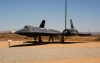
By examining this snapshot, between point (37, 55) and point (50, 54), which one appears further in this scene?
point (50, 54)

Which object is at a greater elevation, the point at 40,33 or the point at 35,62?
the point at 40,33

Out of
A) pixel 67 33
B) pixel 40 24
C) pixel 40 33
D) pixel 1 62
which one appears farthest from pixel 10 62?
pixel 40 24

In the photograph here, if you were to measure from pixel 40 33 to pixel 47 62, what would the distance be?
74.2ft

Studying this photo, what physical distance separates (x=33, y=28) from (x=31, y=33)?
6.54ft

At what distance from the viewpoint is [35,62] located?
14.1 metres

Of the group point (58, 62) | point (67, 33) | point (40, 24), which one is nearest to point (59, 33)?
point (67, 33)

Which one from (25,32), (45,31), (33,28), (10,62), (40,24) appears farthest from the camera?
(40,24)

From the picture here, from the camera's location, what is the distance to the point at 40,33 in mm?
36656

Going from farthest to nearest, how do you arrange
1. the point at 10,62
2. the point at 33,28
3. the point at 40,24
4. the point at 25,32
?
the point at 40,24, the point at 33,28, the point at 25,32, the point at 10,62

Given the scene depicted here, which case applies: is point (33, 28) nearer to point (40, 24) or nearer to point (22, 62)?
point (40, 24)

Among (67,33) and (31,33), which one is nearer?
(31,33)

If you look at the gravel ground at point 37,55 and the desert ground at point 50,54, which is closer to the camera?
the desert ground at point 50,54

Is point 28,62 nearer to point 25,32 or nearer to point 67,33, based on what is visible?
point 25,32

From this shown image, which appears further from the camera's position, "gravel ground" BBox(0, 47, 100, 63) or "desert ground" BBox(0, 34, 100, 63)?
"gravel ground" BBox(0, 47, 100, 63)
